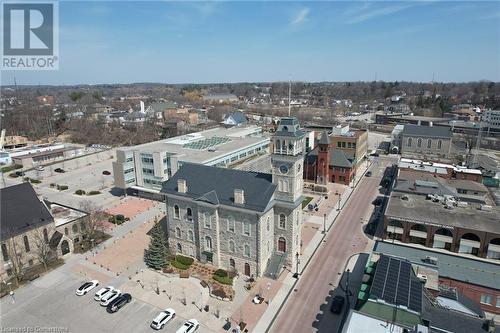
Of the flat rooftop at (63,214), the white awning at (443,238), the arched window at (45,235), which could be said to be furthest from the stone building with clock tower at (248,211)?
the white awning at (443,238)

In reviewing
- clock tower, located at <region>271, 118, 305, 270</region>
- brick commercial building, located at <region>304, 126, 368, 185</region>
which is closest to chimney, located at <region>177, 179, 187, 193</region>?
clock tower, located at <region>271, 118, 305, 270</region>

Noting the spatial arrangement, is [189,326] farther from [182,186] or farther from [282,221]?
[182,186]

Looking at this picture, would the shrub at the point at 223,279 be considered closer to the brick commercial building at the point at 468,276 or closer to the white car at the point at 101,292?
the white car at the point at 101,292

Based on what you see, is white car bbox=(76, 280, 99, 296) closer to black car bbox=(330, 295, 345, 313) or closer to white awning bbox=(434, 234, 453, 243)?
black car bbox=(330, 295, 345, 313)

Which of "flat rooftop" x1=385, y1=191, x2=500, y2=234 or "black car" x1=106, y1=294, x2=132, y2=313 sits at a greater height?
"flat rooftop" x1=385, y1=191, x2=500, y2=234

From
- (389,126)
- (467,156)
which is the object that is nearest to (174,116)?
(389,126)
